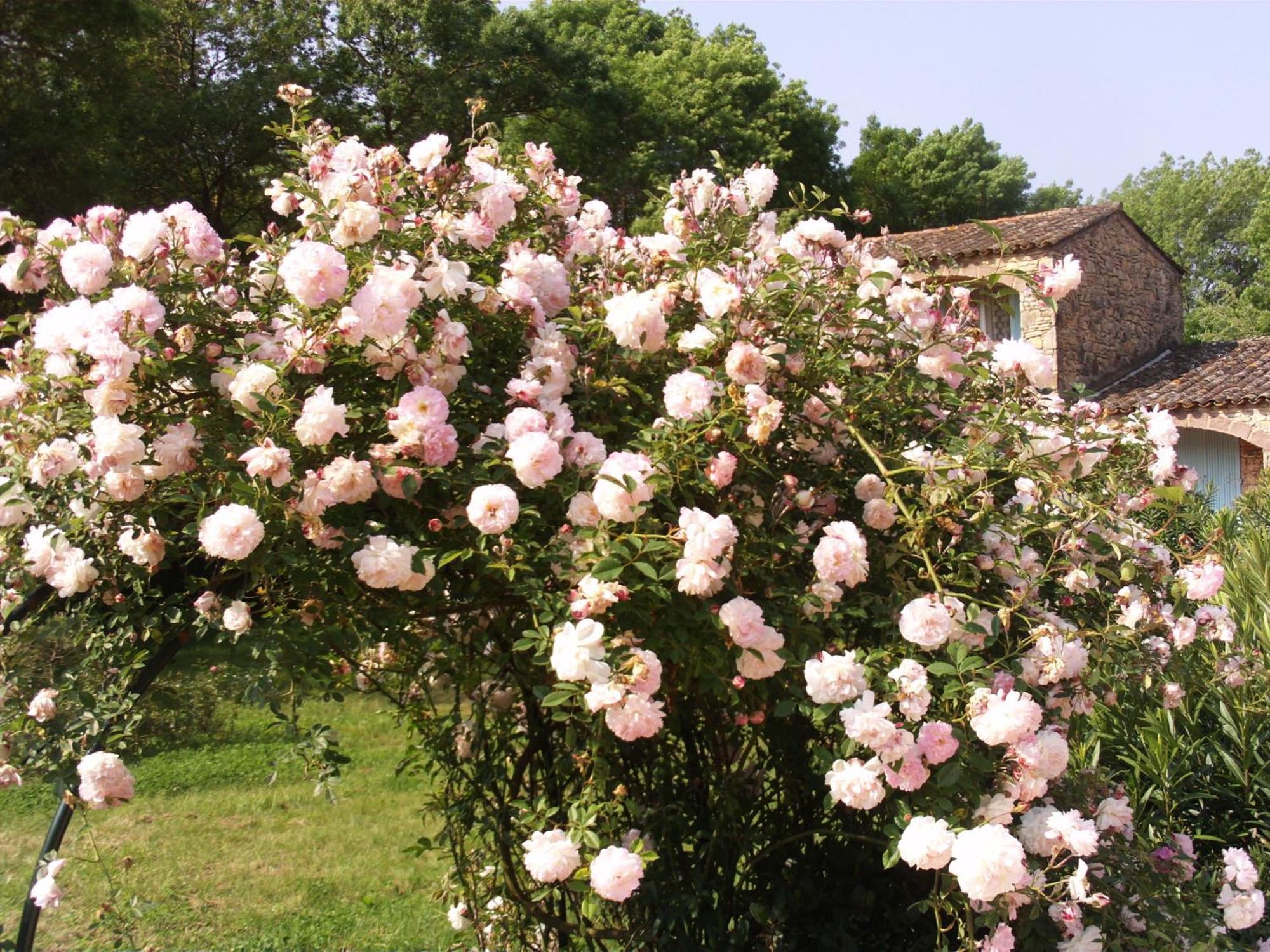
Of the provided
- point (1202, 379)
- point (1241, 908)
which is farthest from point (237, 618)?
point (1202, 379)

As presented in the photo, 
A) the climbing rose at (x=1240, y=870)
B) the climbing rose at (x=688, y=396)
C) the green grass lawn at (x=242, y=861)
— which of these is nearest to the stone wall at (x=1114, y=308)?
the green grass lawn at (x=242, y=861)

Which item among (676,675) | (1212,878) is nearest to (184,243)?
(676,675)

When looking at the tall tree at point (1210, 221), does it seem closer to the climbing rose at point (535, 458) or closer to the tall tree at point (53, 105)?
the tall tree at point (53, 105)

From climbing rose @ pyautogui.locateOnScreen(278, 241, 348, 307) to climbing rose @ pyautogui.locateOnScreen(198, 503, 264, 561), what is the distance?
389 millimetres

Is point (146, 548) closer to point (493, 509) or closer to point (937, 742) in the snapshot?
point (493, 509)

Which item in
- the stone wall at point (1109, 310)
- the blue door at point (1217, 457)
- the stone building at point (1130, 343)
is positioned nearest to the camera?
the stone building at point (1130, 343)

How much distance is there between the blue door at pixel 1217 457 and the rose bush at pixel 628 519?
17.6m

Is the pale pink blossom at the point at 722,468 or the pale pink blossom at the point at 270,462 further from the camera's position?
the pale pink blossom at the point at 722,468

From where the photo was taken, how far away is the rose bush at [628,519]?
1900mm

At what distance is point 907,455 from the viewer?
2.22 m

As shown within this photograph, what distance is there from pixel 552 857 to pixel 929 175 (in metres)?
31.0

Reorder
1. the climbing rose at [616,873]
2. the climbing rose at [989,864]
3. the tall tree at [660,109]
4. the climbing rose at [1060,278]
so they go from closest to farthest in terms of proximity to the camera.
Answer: the climbing rose at [989,864] → the climbing rose at [616,873] → the climbing rose at [1060,278] → the tall tree at [660,109]

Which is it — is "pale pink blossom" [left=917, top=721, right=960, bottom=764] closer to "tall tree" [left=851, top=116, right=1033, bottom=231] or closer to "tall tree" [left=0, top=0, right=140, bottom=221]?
"tall tree" [left=0, top=0, right=140, bottom=221]

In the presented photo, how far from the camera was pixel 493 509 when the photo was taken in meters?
1.88
